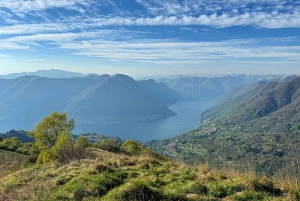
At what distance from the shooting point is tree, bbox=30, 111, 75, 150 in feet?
131

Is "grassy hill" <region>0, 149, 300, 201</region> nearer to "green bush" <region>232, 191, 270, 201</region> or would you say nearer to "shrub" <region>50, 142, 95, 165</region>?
"green bush" <region>232, 191, 270, 201</region>

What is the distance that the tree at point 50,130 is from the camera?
40.0m

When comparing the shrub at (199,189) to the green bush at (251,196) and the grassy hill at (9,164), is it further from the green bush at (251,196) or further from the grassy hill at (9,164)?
the grassy hill at (9,164)

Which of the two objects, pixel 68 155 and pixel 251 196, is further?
pixel 68 155

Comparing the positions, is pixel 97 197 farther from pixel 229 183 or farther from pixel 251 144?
pixel 251 144

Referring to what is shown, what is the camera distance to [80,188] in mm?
7703

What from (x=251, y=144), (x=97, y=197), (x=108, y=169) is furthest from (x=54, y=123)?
(x=251, y=144)

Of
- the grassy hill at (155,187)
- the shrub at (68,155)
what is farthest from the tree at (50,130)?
the grassy hill at (155,187)

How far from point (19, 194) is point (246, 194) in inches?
288

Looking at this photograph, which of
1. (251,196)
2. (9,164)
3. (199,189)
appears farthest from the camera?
A: (9,164)

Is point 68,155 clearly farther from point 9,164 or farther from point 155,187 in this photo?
point 155,187

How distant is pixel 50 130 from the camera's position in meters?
41.4

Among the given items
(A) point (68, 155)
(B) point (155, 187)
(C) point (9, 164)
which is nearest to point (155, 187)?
(B) point (155, 187)

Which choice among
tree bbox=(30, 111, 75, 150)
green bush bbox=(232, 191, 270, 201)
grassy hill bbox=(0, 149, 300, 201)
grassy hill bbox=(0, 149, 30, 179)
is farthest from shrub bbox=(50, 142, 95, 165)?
tree bbox=(30, 111, 75, 150)
